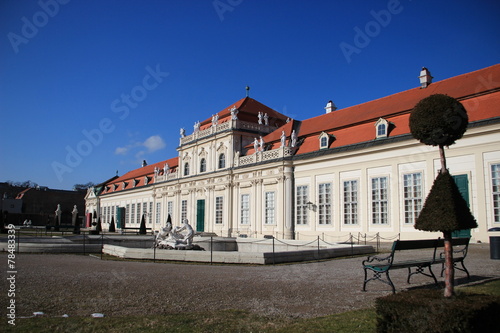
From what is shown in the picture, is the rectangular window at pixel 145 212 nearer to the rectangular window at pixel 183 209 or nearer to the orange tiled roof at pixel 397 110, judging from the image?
the rectangular window at pixel 183 209

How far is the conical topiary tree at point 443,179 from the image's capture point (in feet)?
22.4

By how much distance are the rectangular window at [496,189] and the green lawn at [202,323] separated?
17.2 m

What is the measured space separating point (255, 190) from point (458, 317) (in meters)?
31.8

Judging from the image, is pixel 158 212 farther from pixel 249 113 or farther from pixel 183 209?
pixel 249 113

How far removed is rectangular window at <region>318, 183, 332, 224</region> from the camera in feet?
99.5

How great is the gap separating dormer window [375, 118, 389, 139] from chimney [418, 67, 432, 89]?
449 centimetres

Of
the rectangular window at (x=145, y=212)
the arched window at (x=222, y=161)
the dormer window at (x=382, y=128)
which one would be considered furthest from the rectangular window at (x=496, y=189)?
the rectangular window at (x=145, y=212)

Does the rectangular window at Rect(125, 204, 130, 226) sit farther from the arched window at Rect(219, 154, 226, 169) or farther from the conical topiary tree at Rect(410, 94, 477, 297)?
the conical topiary tree at Rect(410, 94, 477, 297)

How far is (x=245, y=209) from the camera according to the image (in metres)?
38.0

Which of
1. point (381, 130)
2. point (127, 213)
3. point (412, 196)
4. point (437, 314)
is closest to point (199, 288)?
point (437, 314)

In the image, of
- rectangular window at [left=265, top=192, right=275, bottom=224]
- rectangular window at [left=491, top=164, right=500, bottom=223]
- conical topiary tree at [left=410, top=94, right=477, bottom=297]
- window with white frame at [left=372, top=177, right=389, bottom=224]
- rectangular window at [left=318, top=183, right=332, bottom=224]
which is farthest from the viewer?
rectangular window at [left=265, top=192, right=275, bottom=224]

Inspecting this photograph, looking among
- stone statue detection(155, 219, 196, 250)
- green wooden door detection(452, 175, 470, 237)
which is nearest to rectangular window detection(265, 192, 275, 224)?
stone statue detection(155, 219, 196, 250)

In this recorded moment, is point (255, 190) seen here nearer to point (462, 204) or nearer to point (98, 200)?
point (462, 204)

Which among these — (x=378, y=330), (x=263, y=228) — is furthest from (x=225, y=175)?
(x=378, y=330)
